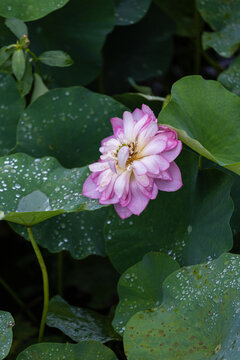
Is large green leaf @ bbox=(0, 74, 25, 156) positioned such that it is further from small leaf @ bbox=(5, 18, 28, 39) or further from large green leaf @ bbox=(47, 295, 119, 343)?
large green leaf @ bbox=(47, 295, 119, 343)

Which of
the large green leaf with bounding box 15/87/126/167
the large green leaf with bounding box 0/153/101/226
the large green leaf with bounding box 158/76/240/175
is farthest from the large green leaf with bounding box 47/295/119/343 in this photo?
the large green leaf with bounding box 158/76/240/175

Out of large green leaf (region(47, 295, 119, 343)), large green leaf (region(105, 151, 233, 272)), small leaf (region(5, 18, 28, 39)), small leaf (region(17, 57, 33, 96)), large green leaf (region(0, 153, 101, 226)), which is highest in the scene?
small leaf (region(5, 18, 28, 39))

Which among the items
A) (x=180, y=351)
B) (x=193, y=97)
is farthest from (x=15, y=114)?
(x=180, y=351)

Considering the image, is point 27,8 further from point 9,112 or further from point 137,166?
point 137,166

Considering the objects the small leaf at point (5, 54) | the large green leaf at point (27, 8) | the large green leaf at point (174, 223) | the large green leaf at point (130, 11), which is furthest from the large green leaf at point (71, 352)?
the large green leaf at point (130, 11)

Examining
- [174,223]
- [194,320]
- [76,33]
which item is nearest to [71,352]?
[194,320]

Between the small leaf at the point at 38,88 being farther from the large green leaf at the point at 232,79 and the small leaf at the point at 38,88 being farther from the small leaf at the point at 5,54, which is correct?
the large green leaf at the point at 232,79
